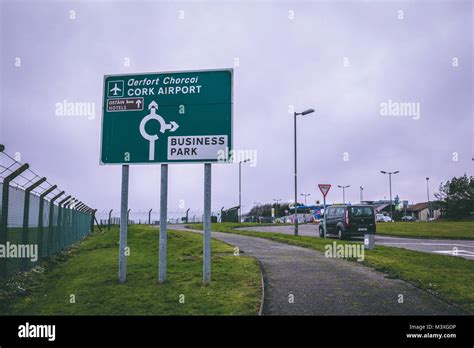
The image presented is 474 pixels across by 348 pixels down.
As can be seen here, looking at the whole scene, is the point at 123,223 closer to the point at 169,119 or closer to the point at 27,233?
the point at 169,119

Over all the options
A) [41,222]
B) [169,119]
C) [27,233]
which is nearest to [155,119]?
[169,119]

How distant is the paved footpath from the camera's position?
20.6ft

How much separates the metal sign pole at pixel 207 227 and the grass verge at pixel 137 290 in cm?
25

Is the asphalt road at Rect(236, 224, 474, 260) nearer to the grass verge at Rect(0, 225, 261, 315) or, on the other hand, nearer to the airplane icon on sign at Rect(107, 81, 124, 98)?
the grass verge at Rect(0, 225, 261, 315)

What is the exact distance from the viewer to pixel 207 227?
28.5 ft

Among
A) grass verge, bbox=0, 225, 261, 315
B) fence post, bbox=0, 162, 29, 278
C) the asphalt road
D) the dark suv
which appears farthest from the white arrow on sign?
fence post, bbox=0, 162, 29, 278

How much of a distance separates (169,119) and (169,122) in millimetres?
64

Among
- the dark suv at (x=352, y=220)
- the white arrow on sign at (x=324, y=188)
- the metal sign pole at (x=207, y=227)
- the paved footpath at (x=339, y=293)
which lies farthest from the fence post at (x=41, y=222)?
the dark suv at (x=352, y=220)

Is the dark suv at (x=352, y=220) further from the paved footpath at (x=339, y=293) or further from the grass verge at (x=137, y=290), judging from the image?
the grass verge at (x=137, y=290)

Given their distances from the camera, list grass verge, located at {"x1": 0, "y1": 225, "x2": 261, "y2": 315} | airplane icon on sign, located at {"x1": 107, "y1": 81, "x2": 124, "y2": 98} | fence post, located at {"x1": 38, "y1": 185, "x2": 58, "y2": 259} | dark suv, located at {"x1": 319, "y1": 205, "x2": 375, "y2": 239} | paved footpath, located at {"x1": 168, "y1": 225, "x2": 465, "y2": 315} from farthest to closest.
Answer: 1. dark suv, located at {"x1": 319, "y1": 205, "x2": 375, "y2": 239}
2. fence post, located at {"x1": 38, "y1": 185, "x2": 58, "y2": 259}
3. airplane icon on sign, located at {"x1": 107, "y1": 81, "x2": 124, "y2": 98}
4. grass verge, located at {"x1": 0, "y1": 225, "x2": 261, "y2": 315}
5. paved footpath, located at {"x1": 168, "y1": 225, "x2": 465, "y2": 315}

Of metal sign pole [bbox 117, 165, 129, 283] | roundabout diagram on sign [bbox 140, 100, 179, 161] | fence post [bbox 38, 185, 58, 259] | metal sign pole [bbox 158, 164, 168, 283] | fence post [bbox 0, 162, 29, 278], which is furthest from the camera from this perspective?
fence post [bbox 38, 185, 58, 259]
